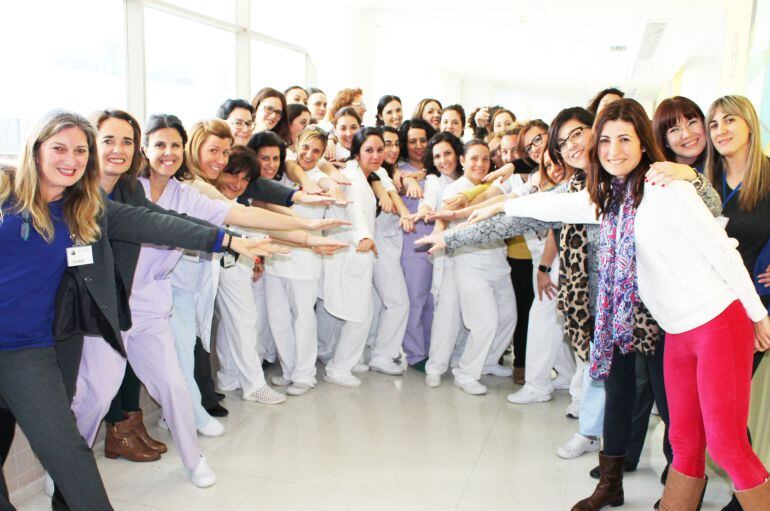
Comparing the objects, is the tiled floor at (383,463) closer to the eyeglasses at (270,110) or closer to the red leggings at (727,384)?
the red leggings at (727,384)

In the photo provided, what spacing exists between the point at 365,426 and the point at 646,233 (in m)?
1.87

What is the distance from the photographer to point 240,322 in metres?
3.53

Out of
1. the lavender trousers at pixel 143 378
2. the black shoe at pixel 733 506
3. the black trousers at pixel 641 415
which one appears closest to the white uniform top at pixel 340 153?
the lavender trousers at pixel 143 378

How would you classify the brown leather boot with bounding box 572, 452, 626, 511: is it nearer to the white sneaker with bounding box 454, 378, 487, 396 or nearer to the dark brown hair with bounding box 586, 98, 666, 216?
the dark brown hair with bounding box 586, 98, 666, 216

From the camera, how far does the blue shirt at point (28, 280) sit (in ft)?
6.17

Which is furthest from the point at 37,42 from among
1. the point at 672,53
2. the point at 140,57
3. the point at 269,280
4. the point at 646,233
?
the point at 672,53

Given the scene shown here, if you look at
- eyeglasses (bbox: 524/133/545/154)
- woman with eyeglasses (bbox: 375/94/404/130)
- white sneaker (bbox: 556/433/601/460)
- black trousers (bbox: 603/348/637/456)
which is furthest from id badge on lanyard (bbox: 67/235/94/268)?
woman with eyeglasses (bbox: 375/94/404/130)

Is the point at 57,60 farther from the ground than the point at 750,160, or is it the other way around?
the point at 57,60

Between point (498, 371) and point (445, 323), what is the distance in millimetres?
538

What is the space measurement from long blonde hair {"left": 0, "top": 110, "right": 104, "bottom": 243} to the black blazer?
9 cm

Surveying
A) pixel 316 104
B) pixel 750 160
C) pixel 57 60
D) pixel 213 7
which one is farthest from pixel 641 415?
pixel 213 7

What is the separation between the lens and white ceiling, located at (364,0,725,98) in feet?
25.3

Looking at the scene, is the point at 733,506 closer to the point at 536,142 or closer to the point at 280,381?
the point at 536,142

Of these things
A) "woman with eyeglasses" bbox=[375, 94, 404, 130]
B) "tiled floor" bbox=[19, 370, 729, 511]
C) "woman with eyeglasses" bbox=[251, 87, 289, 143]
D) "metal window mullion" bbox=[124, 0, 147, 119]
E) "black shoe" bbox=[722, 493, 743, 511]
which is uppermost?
"metal window mullion" bbox=[124, 0, 147, 119]
